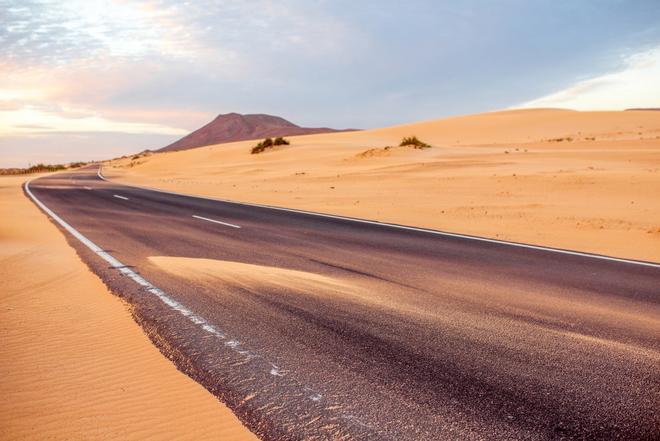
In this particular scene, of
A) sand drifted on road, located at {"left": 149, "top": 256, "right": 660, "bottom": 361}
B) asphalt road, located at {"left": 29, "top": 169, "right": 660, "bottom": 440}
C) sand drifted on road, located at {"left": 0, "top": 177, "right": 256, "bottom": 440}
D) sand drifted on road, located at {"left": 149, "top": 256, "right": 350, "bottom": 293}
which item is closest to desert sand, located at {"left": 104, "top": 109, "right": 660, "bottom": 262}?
asphalt road, located at {"left": 29, "top": 169, "right": 660, "bottom": 440}

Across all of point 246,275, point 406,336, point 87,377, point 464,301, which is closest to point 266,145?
point 246,275

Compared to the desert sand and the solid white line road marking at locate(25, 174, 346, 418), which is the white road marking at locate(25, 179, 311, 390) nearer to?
the solid white line road marking at locate(25, 174, 346, 418)

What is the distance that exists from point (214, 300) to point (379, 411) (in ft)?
9.22

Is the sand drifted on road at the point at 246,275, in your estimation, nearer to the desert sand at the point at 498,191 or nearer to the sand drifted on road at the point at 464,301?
the sand drifted on road at the point at 464,301

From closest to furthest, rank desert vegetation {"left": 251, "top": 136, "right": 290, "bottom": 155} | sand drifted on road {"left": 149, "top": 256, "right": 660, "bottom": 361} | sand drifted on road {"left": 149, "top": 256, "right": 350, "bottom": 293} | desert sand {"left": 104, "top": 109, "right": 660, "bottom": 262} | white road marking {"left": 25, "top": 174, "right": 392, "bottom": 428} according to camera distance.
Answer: white road marking {"left": 25, "top": 174, "right": 392, "bottom": 428}, sand drifted on road {"left": 149, "top": 256, "right": 660, "bottom": 361}, sand drifted on road {"left": 149, "top": 256, "right": 350, "bottom": 293}, desert sand {"left": 104, "top": 109, "right": 660, "bottom": 262}, desert vegetation {"left": 251, "top": 136, "right": 290, "bottom": 155}

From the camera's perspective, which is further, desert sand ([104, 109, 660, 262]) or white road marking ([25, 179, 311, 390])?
desert sand ([104, 109, 660, 262])

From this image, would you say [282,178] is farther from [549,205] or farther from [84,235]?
[84,235]

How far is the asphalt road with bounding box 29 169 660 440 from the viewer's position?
2928 mm

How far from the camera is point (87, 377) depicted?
11.4 ft

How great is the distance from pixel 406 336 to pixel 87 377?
246cm

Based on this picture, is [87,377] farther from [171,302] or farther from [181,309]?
[171,302]

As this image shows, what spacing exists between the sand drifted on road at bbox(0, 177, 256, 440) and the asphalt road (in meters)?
0.18

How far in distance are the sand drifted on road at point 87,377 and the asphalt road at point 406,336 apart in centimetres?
18

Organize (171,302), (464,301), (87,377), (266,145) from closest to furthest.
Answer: (87,377) → (171,302) → (464,301) → (266,145)
